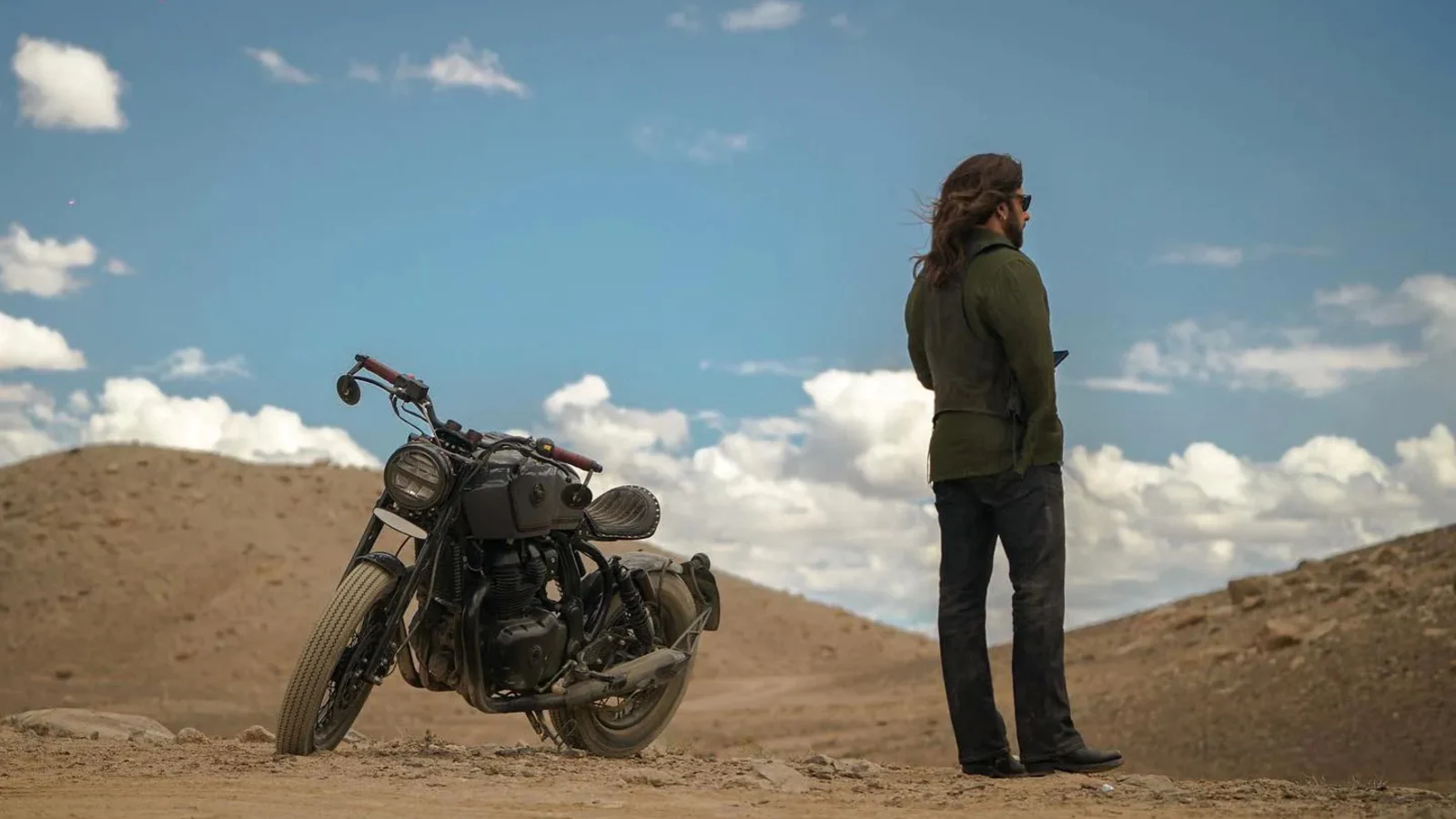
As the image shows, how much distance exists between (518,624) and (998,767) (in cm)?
238

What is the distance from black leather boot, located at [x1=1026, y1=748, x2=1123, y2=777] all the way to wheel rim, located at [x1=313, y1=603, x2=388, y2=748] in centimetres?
313

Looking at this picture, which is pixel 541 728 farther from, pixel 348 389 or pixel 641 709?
pixel 348 389

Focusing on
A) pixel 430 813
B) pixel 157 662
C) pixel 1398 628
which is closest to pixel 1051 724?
pixel 430 813

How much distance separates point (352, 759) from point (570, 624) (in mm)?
1303

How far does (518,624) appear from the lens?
25.4 ft

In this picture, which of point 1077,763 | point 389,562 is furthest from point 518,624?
point 1077,763

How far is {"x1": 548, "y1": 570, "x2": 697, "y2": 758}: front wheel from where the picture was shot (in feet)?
28.3

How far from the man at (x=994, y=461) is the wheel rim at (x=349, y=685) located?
2714 millimetres

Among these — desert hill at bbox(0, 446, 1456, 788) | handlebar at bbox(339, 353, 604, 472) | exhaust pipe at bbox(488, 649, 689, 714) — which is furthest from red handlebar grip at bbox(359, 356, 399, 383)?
desert hill at bbox(0, 446, 1456, 788)

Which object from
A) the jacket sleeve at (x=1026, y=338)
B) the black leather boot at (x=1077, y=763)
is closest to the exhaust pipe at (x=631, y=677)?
the black leather boot at (x=1077, y=763)

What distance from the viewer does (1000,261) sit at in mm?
7250

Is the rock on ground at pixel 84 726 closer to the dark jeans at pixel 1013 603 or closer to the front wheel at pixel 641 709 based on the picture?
the front wheel at pixel 641 709

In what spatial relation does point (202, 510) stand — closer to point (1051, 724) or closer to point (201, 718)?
point (201, 718)

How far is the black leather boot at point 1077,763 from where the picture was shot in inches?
288
